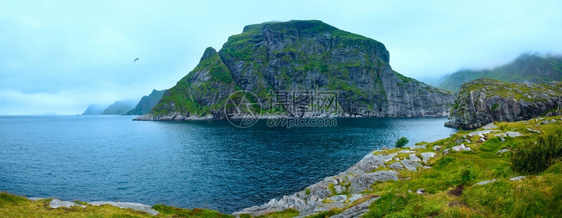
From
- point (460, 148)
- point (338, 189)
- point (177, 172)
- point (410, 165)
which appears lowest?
point (177, 172)

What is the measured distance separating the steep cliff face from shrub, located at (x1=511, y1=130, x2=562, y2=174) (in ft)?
399

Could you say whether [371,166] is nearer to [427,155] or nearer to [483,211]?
[427,155]

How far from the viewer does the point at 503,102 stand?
109m

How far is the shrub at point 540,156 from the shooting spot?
49.8 ft

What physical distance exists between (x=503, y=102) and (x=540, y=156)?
12974 cm

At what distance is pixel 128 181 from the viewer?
45.4 m

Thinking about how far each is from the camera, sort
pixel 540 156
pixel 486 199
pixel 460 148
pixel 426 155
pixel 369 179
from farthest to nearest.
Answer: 1. pixel 426 155
2. pixel 460 148
3. pixel 369 179
4. pixel 540 156
5. pixel 486 199

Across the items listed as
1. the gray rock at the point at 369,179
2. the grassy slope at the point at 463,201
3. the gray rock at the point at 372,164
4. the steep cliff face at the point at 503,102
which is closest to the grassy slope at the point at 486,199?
the grassy slope at the point at 463,201

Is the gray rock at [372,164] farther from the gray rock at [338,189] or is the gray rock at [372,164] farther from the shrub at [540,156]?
the shrub at [540,156]

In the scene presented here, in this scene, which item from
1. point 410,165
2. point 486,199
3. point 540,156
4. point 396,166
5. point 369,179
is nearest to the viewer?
point 486,199

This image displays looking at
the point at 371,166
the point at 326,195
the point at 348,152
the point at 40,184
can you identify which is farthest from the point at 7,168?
the point at 348,152

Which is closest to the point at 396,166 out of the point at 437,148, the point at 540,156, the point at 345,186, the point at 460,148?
the point at 345,186

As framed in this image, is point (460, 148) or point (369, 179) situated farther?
point (460, 148)

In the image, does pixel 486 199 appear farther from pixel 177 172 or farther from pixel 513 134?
pixel 177 172
